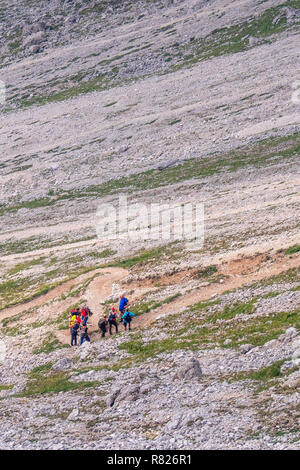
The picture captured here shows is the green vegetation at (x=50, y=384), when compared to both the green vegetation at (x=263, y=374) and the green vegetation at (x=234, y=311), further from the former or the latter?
the green vegetation at (x=234, y=311)

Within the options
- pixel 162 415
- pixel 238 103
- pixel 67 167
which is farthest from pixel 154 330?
pixel 238 103

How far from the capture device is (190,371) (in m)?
25.9

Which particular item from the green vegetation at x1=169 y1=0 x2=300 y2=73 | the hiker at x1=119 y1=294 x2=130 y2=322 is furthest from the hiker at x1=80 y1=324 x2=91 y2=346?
the green vegetation at x1=169 y1=0 x2=300 y2=73

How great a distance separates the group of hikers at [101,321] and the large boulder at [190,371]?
9.24 m

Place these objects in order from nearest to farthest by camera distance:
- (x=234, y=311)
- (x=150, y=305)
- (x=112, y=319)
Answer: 1. (x=234, y=311)
2. (x=112, y=319)
3. (x=150, y=305)

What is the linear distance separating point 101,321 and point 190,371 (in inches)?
418

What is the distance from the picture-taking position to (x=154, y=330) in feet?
110

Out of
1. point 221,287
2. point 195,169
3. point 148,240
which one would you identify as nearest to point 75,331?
point 221,287

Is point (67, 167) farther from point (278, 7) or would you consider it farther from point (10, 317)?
point (278, 7)

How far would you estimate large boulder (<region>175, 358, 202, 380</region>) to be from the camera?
25.8m

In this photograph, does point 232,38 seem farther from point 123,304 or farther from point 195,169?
point 123,304

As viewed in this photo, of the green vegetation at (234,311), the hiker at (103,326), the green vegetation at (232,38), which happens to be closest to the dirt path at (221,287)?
the hiker at (103,326)

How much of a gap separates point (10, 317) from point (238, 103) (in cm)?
5753

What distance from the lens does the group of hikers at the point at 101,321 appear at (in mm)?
35281
